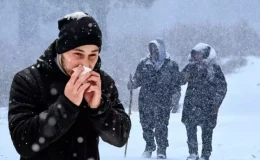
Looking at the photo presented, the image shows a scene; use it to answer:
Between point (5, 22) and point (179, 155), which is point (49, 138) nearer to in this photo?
point (179, 155)

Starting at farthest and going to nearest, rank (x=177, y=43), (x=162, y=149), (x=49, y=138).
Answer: (x=177, y=43) < (x=162, y=149) < (x=49, y=138)

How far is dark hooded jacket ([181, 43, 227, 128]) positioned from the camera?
26.6 ft

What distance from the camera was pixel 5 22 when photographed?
129 ft

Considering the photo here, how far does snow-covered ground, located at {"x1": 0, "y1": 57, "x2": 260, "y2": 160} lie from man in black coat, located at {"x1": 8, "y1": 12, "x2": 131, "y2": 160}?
650 centimetres

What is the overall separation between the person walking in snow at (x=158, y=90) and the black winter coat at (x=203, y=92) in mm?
383

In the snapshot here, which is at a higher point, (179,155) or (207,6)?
(207,6)

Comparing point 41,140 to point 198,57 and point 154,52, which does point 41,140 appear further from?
point 154,52

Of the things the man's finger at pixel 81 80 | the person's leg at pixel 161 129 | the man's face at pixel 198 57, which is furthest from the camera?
the person's leg at pixel 161 129

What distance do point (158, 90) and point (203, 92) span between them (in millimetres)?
922

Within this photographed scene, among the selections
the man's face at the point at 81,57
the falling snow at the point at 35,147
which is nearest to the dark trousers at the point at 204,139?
the man's face at the point at 81,57

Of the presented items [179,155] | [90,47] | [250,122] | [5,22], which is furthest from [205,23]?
[90,47]

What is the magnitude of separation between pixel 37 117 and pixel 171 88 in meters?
6.78

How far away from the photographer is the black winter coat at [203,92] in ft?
26.6

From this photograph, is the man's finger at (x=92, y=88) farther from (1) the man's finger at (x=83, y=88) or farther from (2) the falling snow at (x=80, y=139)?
(2) the falling snow at (x=80, y=139)
